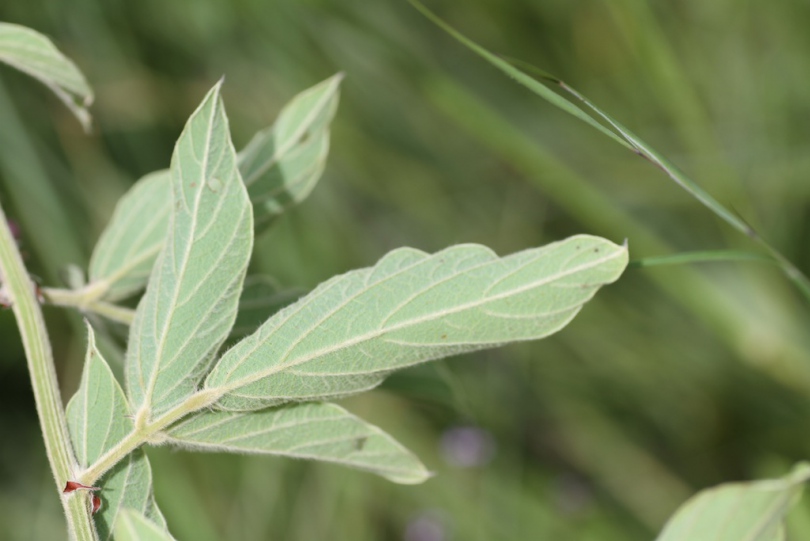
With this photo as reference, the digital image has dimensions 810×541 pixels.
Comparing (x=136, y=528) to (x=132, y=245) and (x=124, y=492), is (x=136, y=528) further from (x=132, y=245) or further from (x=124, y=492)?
(x=132, y=245)

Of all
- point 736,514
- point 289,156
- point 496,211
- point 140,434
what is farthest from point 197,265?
point 496,211

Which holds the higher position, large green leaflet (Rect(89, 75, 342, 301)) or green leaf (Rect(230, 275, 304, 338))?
large green leaflet (Rect(89, 75, 342, 301))

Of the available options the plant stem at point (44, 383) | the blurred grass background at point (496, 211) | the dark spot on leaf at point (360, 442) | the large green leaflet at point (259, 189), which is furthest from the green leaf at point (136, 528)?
the blurred grass background at point (496, 211)

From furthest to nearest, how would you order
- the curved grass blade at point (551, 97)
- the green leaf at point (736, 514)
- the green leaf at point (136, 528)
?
1. the green leaf at point (736, 514)
2. the curved grass blade at point (551, 97)
3. the green leaf at point (136, 528)

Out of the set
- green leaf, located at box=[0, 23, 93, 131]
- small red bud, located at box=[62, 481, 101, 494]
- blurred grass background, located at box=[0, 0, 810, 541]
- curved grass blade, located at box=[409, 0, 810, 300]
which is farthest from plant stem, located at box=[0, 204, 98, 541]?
blurred grass background, located at box=[0, 0, 810, 541]

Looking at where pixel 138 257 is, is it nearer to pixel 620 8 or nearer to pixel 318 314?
pixel 318 314

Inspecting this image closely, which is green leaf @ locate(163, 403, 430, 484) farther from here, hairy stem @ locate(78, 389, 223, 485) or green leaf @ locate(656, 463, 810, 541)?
green leaf @ locate(656, 463, 810, 541)

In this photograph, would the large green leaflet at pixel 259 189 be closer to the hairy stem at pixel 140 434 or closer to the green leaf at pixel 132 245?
the green leaf at pixel 132 245

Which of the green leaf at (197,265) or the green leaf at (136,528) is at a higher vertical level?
the green leaf at (197,265)
